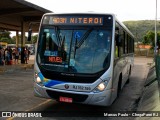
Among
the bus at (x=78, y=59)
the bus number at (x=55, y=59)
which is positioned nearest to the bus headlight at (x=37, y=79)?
the bus at (x=78, y=59)

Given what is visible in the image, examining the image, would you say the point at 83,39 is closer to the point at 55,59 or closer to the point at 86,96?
the point at 55,59

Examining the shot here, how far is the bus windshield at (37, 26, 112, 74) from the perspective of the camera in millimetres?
7227

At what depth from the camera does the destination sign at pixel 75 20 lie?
752cm

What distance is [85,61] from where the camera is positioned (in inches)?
285

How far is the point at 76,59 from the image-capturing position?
A: 23.9ft

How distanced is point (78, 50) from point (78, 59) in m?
0.26

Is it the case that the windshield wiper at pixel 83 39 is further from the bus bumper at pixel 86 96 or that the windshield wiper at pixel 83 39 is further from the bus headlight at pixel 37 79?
the bus headlight at pixel 37 79

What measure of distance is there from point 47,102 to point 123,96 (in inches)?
141

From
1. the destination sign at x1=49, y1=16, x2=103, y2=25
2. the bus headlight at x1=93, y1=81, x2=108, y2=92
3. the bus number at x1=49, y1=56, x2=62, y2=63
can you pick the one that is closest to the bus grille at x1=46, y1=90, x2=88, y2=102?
the bus headlight at x1=93, y1=81, x2=108, y2=92

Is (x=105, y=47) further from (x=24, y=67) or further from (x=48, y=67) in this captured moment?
(x=24, y=67)


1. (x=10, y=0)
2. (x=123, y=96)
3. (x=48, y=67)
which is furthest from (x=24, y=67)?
(x=48, y=67)

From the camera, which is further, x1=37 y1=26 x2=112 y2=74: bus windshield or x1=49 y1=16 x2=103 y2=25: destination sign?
x1=49 y1=16 x2=103 y2=25: destination sign

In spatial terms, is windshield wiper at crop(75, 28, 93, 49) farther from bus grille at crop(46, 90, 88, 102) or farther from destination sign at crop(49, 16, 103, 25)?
bus grille at crop(46, 90, 88, 102)

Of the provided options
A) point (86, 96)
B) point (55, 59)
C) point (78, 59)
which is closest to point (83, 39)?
point (78, 59)
